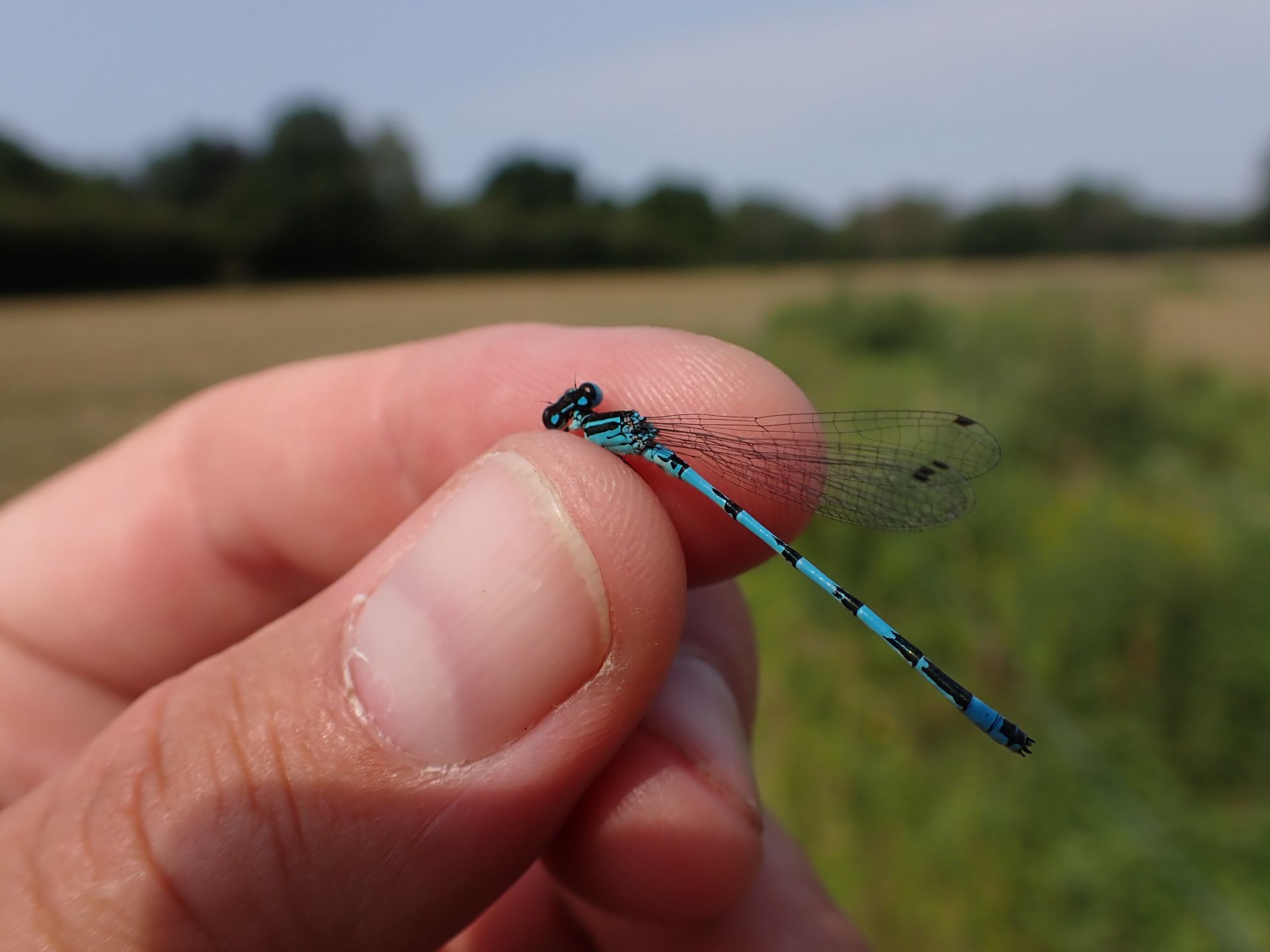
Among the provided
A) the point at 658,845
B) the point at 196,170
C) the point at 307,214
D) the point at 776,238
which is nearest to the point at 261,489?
the point at 658,845

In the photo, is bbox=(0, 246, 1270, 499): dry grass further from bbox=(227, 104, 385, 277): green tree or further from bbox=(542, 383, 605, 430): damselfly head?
bbox=(227, 104, 385, 277): green tree

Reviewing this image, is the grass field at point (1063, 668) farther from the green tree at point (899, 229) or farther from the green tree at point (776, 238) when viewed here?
the green tree at point (776, 238)

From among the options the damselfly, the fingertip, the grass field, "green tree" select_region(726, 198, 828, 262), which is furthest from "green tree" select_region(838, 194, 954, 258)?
the fingertip

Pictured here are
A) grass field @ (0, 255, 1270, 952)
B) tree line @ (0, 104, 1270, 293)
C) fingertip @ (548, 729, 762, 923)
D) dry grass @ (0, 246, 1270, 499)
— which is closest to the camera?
fingertip @ (548, 729, 762, 923)

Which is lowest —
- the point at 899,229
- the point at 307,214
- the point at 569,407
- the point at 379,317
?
the point at 379,317

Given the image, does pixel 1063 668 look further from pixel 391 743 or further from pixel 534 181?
pixel 534 181

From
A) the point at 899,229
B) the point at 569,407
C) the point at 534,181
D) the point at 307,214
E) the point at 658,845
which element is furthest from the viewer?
the point at 534,181

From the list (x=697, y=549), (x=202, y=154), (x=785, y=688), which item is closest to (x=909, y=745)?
(x=785, y=688)
